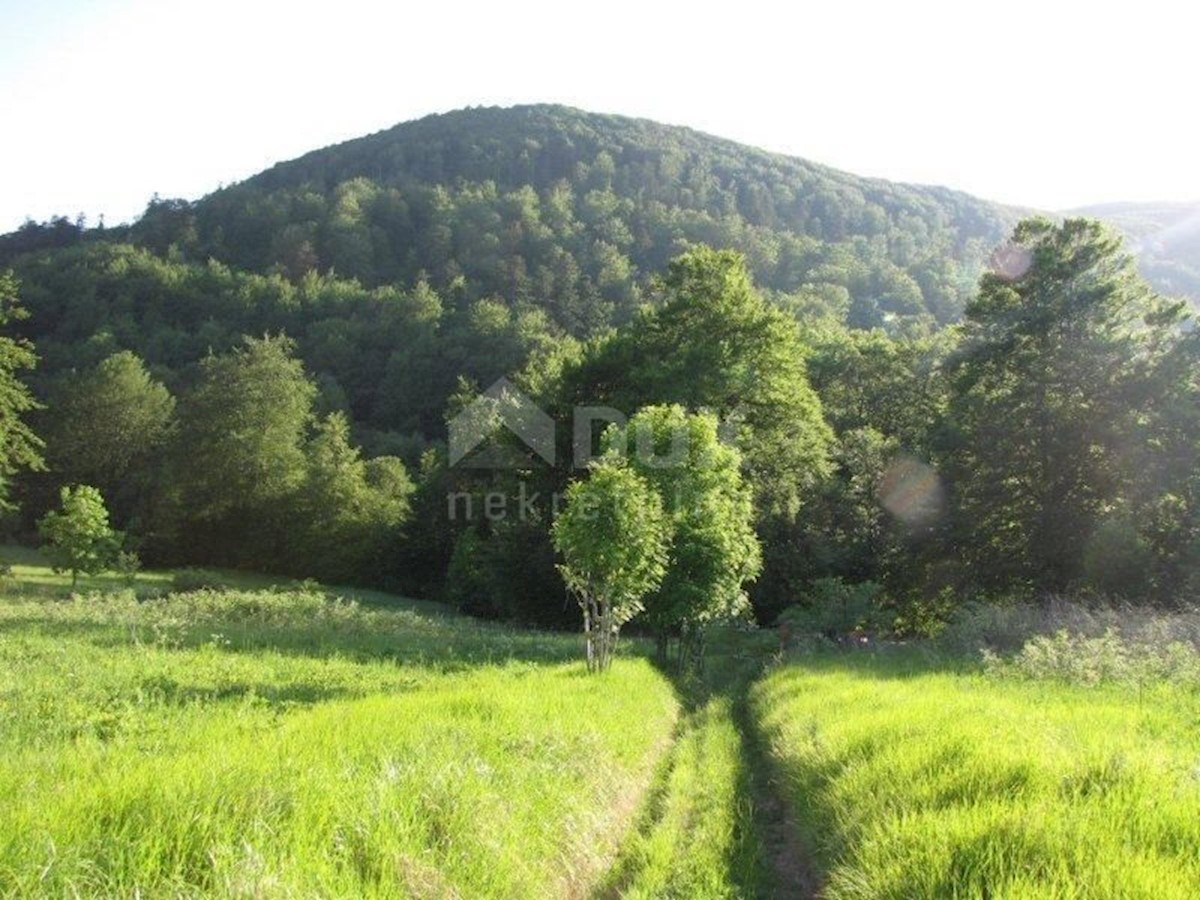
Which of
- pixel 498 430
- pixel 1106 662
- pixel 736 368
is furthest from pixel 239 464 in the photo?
pixel 1106 662

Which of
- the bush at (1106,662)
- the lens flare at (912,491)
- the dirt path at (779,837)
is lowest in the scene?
the dirt path at (779,837)

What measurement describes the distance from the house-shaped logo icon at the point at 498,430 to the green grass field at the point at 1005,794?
86.4 ft

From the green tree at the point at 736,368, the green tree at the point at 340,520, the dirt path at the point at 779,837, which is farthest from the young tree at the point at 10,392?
the dirt path at the point at 779,837

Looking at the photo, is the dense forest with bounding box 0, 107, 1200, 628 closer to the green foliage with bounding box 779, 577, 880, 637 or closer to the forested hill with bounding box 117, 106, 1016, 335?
the green foliage with bounding box 779, 577, 880, 637

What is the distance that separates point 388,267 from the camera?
382 feet

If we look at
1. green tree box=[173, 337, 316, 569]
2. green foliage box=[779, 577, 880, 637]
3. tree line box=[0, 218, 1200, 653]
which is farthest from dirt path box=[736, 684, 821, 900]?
green tree box=[173, 337, 316, 569]

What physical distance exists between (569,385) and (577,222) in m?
98.3

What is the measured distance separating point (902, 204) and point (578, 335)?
10699cm

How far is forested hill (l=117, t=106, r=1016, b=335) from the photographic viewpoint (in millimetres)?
109625

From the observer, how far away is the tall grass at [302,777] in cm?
443

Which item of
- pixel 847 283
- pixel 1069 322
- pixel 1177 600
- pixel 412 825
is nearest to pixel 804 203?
pixel 847 283

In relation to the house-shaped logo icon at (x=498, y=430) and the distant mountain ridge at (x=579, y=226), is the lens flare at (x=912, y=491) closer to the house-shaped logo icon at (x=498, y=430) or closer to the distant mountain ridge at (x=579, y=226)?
the house-shaped logo icon at (x=498, y=430)

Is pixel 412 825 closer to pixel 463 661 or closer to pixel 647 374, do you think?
pixel 463 661

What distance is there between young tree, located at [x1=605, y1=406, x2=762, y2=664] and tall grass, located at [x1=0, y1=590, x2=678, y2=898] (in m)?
6.64
